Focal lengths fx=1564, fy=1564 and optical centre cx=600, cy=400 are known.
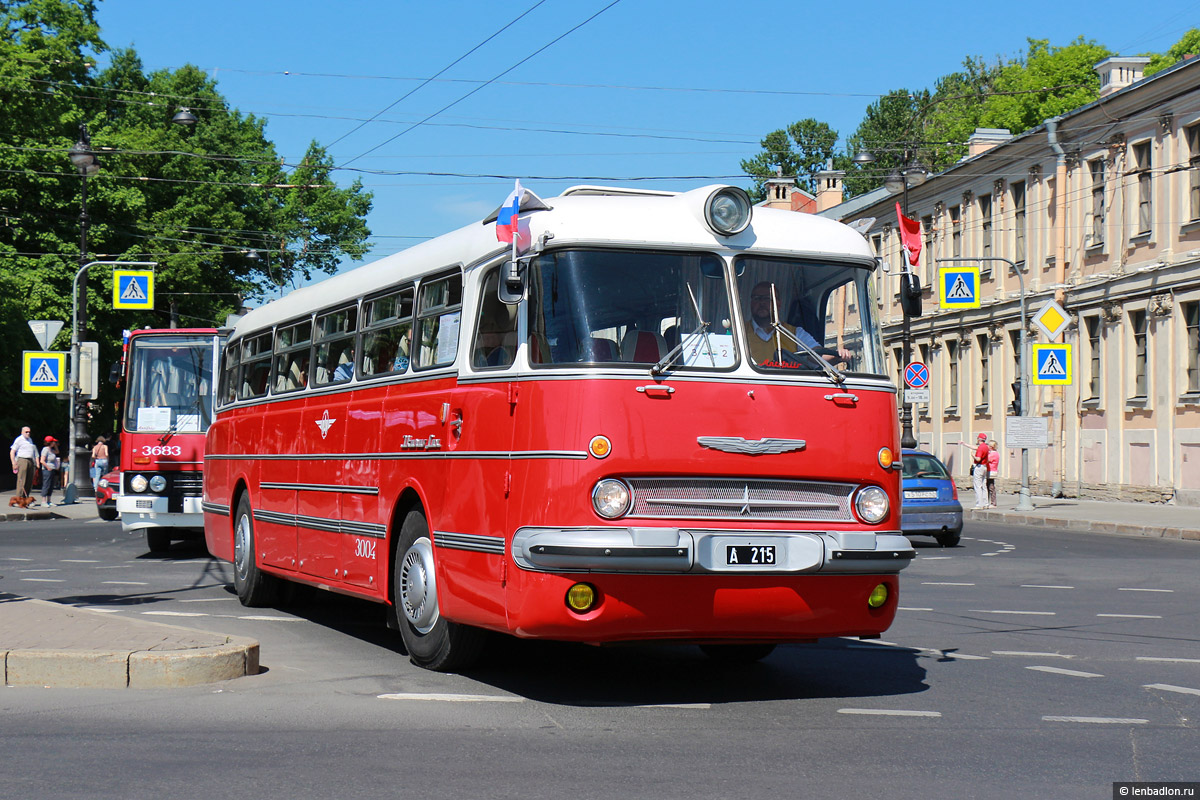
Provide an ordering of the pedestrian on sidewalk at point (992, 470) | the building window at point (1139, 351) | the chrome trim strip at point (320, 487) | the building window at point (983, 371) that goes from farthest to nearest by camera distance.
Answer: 1. the building window at point (983, 371)
2. the building window at point (1139, 351)
3. the pedestrian on sidewalk at point (992, 470)
4. the chrome trim strip at point (320, 487)

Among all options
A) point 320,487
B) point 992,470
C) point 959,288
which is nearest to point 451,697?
point 320,487

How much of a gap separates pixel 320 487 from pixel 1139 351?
107ft

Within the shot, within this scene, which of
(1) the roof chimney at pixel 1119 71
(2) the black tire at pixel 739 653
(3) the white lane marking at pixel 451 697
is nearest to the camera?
(3) the white lane marking at pixel 451 697

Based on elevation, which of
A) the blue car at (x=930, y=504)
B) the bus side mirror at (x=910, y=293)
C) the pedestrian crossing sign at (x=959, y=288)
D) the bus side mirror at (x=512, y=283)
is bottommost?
the blue car at (x=930, y=504)

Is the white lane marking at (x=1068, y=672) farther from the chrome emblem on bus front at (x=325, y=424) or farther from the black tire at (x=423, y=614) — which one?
the chrome emblem on bus front at (x=325, y=424)

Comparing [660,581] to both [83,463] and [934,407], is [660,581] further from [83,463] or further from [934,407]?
[934,407]

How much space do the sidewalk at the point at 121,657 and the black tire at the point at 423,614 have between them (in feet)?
3.20

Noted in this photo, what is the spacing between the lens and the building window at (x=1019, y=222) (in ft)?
158

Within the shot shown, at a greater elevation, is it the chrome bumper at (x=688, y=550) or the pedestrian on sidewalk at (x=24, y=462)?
the pedestrian on sidewalk at (x=24, y=462)

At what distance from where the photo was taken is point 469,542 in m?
8.87

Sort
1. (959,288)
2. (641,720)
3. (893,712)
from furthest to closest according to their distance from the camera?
(959,288) < (893,712) < (641,720)

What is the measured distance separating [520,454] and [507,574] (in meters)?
0.65

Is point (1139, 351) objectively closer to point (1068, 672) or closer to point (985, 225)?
point (985, 225)

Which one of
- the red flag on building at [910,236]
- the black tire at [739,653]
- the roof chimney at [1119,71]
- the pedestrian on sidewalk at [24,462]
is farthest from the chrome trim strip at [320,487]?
the roof chimney at [1119,71]
